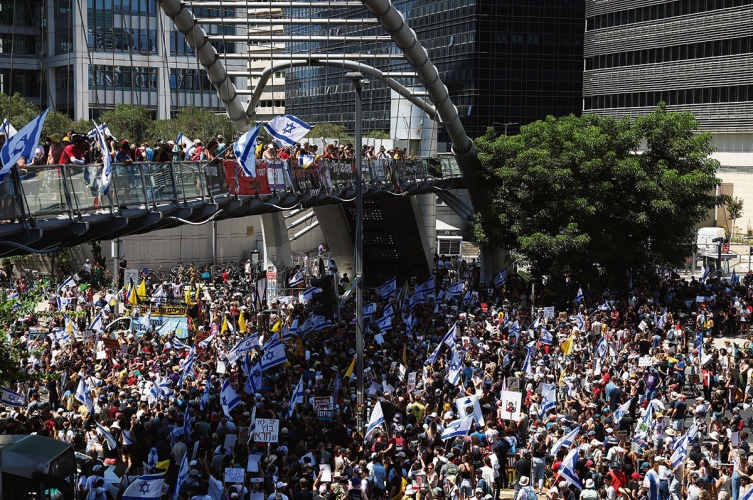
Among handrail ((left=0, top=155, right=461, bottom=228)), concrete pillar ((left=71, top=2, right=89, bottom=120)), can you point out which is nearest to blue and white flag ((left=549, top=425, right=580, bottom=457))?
handrail ((left=0, top=155, right=461, bottom=228))

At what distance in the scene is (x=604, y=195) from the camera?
41438 mm

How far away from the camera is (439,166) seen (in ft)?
155

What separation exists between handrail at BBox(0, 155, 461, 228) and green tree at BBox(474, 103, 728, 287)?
6.59 meters

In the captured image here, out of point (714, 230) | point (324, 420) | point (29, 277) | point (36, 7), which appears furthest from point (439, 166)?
point (36, 7)

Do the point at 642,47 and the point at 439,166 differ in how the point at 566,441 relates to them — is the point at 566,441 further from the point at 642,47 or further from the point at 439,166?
the point at 642,47

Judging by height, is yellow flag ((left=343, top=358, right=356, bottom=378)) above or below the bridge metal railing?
below

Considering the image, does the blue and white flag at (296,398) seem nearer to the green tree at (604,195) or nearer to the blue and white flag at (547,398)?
the blue and white flag at (547,398)

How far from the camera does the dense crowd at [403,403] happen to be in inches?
722

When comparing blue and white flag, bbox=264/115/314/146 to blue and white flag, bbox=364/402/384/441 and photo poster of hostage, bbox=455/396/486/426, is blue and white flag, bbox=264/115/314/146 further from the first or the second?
blue and white flag, bbox=364/402/384/441

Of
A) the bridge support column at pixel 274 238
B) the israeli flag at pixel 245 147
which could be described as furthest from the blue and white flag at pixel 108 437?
the bridge support column at pixel 274 238

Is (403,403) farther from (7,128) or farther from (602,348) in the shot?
(7,128)

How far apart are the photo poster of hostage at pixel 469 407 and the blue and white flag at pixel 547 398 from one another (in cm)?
170

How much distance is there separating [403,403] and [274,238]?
61.1 feet

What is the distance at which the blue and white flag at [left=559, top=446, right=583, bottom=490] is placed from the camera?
18250mm
